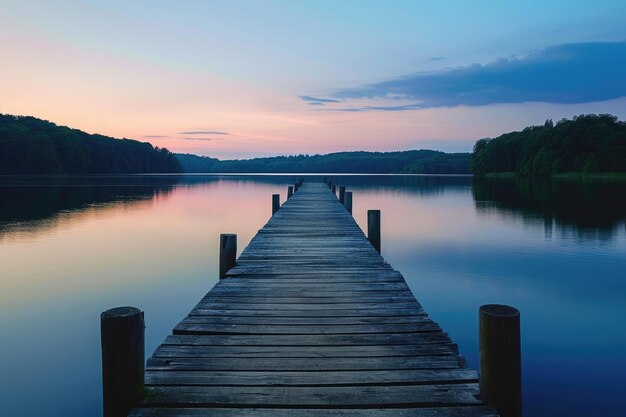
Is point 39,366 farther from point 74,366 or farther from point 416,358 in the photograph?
point 416,358

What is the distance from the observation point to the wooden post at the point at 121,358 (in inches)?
129

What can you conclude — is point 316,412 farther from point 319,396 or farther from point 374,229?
Result: point 374,229

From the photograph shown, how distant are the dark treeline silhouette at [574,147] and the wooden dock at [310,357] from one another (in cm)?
8936

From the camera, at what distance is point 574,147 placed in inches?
3558

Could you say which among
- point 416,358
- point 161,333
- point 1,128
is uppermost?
point 1,128

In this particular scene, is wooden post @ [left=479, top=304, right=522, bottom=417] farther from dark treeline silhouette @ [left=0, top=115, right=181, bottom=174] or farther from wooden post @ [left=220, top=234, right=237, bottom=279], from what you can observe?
dark treeline silhouette @ [left=0, top=115, right=181, bottom=174]

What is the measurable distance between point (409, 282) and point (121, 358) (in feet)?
34.8

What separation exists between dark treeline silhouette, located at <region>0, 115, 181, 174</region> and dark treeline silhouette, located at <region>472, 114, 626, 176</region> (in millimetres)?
99290

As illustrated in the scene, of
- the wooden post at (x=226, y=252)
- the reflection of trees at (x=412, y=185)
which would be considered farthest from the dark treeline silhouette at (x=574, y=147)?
the wooden post at (x=226, y=252)

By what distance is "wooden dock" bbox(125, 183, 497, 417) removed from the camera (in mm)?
3461

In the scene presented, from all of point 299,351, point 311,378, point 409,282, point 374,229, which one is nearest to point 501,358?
point 311,378

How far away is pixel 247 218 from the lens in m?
31.1

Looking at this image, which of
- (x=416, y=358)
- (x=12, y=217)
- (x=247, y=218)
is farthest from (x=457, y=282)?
(x=12, y=217)

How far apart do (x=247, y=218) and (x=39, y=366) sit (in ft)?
78.1
